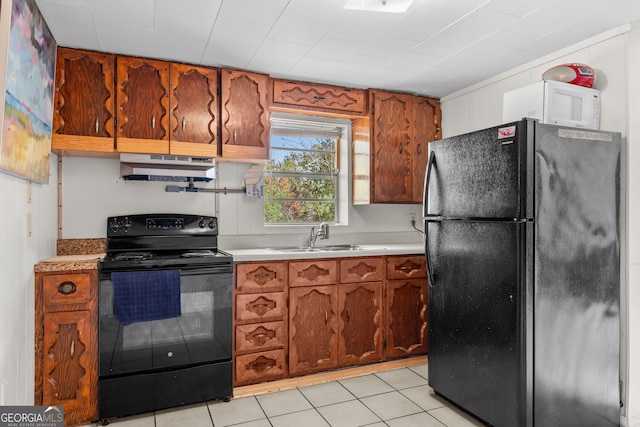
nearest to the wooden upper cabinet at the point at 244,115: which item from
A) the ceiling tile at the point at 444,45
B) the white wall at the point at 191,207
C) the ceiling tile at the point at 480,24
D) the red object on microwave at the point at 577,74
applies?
the white wall at the point at 191,207

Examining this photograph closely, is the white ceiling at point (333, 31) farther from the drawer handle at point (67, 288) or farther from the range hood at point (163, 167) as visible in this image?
the drawer handle at point (67, 288)

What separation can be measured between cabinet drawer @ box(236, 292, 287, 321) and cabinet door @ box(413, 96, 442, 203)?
1.57m

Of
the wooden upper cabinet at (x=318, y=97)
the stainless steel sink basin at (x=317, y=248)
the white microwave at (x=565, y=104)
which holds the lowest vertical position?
the stainless steel sink basin at (x=317, y=248)

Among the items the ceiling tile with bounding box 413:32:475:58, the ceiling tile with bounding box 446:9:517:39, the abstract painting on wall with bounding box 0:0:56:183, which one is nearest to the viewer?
the abstract painting on wall with bounding box 0:0:56:183

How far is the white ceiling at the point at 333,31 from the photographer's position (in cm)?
216

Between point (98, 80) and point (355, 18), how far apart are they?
171 cm

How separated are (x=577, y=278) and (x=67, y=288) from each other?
2.77 metres

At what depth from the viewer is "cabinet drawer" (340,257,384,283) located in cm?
308

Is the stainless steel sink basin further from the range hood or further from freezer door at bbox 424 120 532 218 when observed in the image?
freezer door at bbox 424 120 532 218

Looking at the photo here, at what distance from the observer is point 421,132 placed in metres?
3.74

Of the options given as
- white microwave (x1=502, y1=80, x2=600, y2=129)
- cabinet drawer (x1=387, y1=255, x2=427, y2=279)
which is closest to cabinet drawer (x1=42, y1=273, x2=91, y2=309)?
cabinet drawer (x1=387, y1=255, x2=427, y2=279)

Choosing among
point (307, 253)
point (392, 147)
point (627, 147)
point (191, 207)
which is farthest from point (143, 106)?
point (627, 147)

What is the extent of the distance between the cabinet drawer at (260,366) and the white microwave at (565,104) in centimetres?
226

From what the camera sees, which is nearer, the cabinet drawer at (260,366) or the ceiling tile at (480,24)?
the ceiling tile at (480,24)
